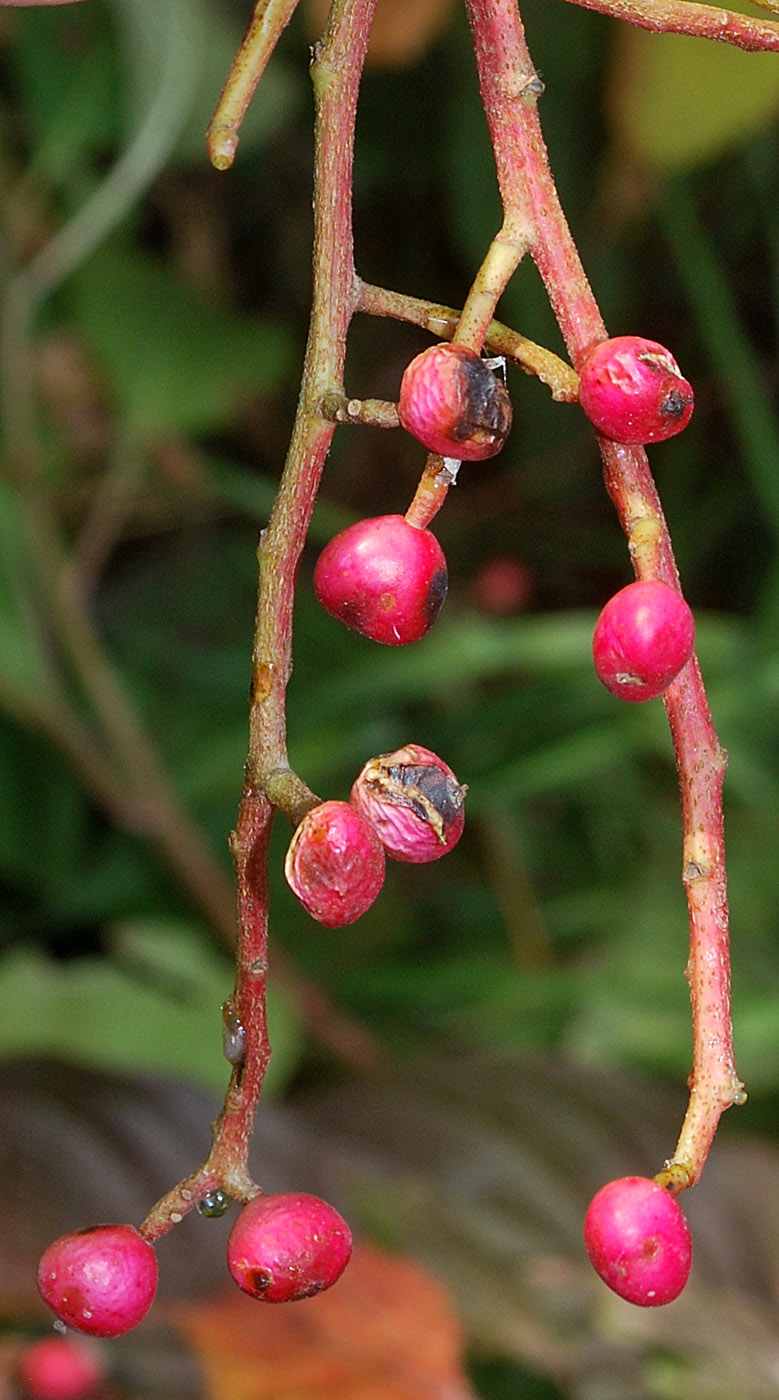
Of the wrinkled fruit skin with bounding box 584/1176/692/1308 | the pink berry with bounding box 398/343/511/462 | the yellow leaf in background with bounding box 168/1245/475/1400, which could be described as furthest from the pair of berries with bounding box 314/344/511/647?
the yellow leaf in background with bounding box 168/1245/475/1400

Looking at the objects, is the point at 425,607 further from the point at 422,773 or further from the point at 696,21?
the point at 696,21

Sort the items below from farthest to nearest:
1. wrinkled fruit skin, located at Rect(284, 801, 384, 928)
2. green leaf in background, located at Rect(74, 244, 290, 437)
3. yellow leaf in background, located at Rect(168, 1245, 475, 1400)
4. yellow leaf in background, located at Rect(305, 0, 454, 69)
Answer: green leaf in background, located at Rect(74, 244, 290, 437) → yellow leaf in background, located at Rect(305, 0, 454, 69) → yellow leaf in background, located at Rect(168, 1245, 475, 1400) → wrinkled fruit skin, located at Rect(284, 801, 384, 928)

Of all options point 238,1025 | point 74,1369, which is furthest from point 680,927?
point 238,1025

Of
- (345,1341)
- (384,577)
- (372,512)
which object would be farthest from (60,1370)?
(372,512)

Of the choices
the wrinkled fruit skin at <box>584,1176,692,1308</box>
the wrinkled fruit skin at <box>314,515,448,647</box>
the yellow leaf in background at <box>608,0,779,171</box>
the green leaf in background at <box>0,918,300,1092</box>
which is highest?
the yellow leaf in background at <box>608,0,779,171</box>

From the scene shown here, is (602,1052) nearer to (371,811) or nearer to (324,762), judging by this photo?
(324,762)

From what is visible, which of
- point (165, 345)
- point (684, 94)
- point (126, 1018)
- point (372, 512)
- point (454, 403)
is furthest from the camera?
point (372, 512)

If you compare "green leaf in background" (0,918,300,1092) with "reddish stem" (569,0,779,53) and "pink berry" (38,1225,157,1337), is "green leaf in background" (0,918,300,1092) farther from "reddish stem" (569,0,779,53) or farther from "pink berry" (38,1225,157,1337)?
"reddish stem" (569,0,779,53)
